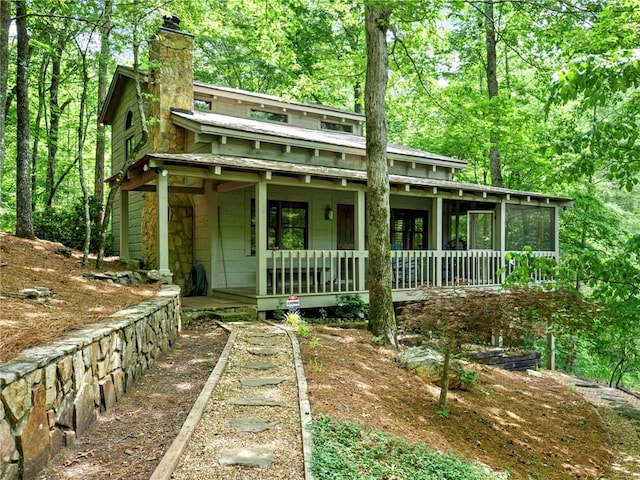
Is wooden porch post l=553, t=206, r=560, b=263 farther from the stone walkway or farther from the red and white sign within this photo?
the stone walkway

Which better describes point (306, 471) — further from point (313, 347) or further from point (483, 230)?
point (483, 230)

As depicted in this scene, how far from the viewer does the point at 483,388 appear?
6.91 m

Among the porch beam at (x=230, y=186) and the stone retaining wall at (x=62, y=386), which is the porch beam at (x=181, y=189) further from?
the stone retaining wall at (x=62, y=386)

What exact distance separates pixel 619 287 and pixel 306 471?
369cm

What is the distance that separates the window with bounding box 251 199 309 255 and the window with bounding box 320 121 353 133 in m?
4.62

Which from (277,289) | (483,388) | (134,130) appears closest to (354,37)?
(134,130)

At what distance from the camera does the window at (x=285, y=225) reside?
11141mm

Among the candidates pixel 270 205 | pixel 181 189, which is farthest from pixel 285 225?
pixel 181 189

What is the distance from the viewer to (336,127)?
51.3 ft

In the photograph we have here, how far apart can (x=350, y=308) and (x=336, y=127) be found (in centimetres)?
816

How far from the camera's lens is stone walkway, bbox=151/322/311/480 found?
114 inches

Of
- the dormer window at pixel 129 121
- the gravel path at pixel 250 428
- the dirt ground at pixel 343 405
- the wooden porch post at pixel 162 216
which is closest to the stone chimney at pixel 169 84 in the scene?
the dormer window at pixel 129 121

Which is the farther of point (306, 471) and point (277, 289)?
point (277, 289)

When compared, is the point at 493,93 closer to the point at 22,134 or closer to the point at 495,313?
the point at 495,313
